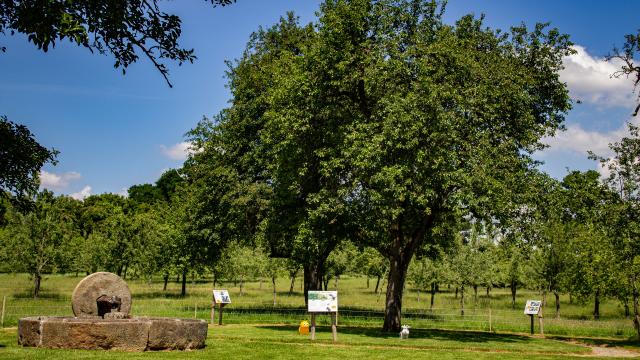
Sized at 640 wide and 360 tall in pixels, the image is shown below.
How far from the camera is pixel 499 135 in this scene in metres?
26.2

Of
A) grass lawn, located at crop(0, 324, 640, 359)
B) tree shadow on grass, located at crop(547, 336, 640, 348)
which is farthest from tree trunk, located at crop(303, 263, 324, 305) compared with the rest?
tree shadow on grass, located at crop(547, 336, 640, 348)

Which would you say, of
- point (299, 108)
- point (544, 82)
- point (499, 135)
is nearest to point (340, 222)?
point (299, 108)

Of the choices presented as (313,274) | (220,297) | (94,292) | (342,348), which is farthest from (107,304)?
(313,274)

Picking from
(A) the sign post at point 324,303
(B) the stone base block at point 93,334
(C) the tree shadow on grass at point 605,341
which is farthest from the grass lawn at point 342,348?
(A) the sign post at point 324,303

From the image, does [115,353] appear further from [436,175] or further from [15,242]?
[15,242]

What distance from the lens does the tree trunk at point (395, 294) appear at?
97.1ft

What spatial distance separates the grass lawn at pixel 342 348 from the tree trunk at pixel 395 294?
6.69 ft

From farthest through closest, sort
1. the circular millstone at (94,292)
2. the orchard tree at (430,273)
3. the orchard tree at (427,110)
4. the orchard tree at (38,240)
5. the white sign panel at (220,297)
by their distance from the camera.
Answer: the orchard tree at (430,273), the orchard tree at (38,240), the white sign panel at (220,297), the orchard tree at (427,110), the circular millstone at (94,292)

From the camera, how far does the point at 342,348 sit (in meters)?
19.7

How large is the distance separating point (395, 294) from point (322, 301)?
347 inches

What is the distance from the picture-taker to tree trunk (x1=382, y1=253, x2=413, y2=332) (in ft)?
97.1

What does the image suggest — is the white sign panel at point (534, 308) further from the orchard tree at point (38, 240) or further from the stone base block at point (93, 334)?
the orchard tree at point (38, 240)

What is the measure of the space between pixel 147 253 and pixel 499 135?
47634 millimetres

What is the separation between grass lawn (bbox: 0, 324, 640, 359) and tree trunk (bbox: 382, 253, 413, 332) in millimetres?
2038
